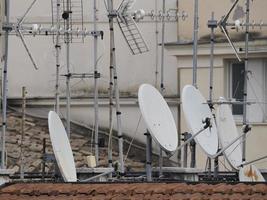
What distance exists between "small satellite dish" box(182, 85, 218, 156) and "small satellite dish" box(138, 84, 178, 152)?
0.44 metres

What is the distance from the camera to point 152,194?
9.89 m

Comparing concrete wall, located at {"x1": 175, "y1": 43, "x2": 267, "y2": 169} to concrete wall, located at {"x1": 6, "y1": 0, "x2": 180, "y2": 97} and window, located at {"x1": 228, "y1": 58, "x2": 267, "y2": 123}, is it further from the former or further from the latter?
concrete wall, located at {"x1": 6, "y1": 0, "x2": 180, "y2": 97}

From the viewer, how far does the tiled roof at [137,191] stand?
9.82 m

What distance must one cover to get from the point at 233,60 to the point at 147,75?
1.90 meters

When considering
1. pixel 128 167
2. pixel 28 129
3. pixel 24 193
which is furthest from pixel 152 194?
pixel 28 129

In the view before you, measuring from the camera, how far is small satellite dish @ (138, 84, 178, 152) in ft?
37.8

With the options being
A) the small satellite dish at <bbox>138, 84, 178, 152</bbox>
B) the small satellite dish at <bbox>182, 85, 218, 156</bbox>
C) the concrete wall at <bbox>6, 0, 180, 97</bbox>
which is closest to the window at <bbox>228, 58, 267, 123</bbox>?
the concrete wall at <bbox>6, 0, 180, 97</bbox>

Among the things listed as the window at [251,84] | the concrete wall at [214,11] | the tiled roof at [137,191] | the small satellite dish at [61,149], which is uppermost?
the concrete wall at [214,11]

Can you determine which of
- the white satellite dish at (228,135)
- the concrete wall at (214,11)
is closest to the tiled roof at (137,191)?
the white satellite dish at (228,135)

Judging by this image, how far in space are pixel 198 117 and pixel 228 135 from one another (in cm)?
172

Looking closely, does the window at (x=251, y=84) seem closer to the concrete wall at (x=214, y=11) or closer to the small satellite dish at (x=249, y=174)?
the concrete wall at (x=214, y=11)

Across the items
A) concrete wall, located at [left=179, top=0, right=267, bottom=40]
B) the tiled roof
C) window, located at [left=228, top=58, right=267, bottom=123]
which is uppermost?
concrete wall, located at [left=179, top=0, right=267, bottom=40]

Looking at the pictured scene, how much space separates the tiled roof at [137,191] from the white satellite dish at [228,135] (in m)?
4.23

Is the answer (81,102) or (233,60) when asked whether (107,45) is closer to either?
(81,102)
